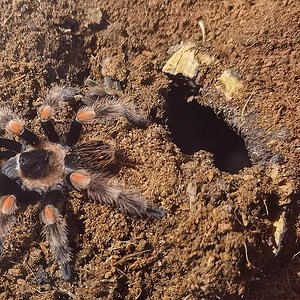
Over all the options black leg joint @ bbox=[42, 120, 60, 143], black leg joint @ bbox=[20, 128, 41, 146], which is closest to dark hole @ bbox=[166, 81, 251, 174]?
black leg joint @ bbox=[42, 120, 60, 143]

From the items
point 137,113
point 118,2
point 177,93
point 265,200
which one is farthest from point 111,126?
point 265,200

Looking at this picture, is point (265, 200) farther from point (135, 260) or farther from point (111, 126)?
point (111, 126)

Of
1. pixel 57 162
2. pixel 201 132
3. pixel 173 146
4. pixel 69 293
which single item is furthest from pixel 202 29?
pixel 69 293

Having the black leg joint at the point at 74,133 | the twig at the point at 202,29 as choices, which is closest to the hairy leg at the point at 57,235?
the black leg joint at the point at 74,133

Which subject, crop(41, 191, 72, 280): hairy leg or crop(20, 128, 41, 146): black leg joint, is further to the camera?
crop(20, 128, 41, 146): black leg joint

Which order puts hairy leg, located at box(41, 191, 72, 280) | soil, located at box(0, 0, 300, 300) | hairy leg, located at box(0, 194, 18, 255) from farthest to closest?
1. hairy leg, located at box(0, 194, 18, 255)
2. hairy leg, located at box(41, 191, 72, 280)
3. soil, located at box(0, 0, 300, 300)

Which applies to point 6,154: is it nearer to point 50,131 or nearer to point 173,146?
point 50,131

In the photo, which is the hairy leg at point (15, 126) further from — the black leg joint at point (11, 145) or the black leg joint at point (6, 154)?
the black leg joint at point (6, 154)

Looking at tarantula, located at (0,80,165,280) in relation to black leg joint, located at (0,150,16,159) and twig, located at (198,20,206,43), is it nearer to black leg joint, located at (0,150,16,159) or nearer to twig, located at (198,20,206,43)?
black leg joint, located at (0,150,16,159)
